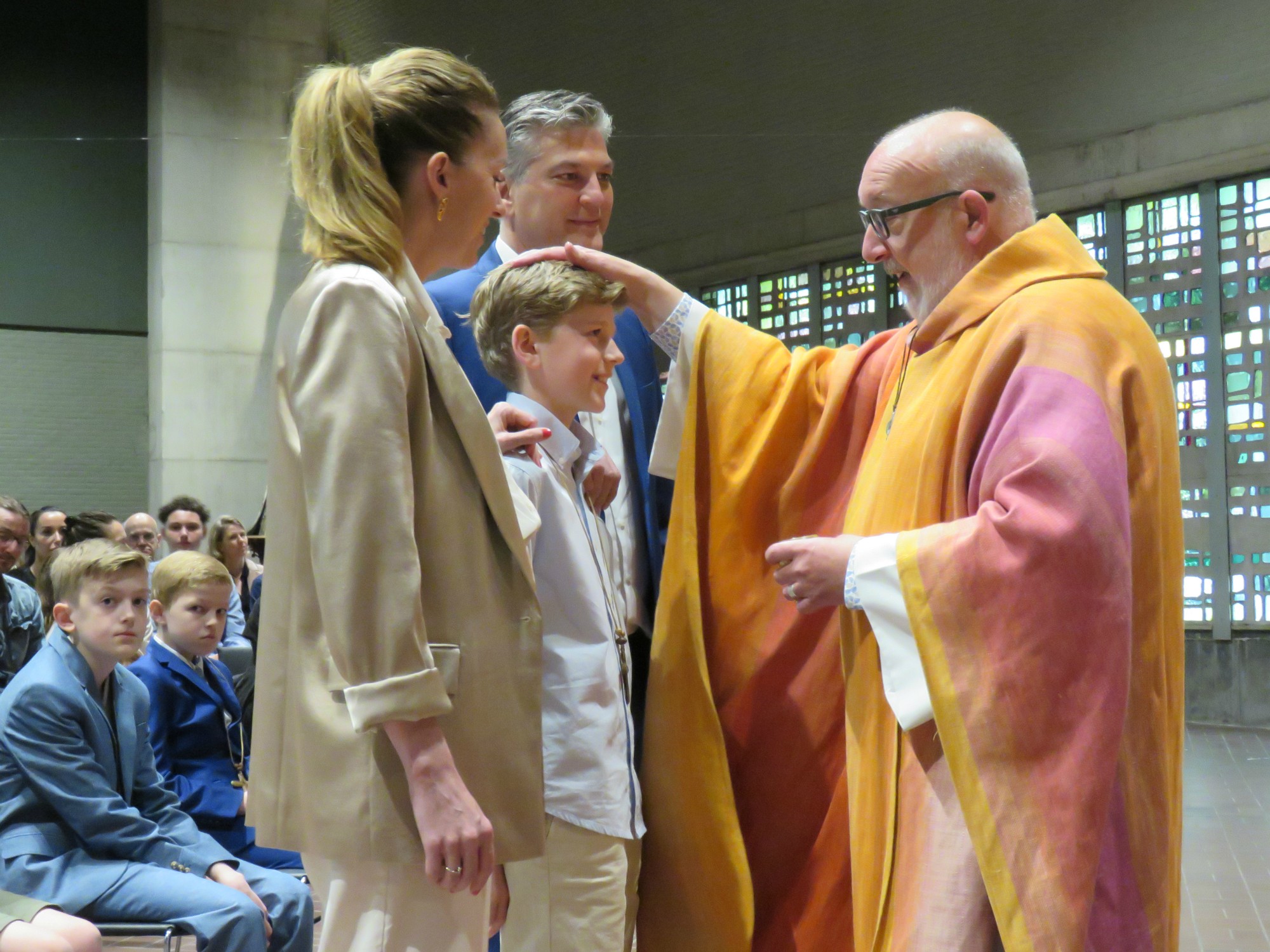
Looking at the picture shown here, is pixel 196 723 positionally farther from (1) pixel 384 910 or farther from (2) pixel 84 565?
(1) pixel 384 910

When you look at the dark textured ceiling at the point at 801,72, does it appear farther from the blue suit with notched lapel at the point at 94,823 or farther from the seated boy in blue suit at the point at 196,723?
the blue suit with notched lapel at the point at 94,823

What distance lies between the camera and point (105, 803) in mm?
3066

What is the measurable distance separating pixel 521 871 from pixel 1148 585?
3.41 feet

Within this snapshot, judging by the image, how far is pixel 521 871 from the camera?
7.00 ft

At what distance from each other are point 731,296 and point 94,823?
29.4ft

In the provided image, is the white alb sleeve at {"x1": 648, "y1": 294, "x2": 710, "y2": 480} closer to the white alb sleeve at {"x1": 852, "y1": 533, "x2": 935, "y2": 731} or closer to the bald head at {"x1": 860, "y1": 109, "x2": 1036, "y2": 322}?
the bald head at {"x1": 860, "y1": 109, "x2": 1036, "y2": 322}

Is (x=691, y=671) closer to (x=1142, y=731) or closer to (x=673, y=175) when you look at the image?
(x=1142, y=731)

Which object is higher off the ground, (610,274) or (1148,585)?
(610,274)

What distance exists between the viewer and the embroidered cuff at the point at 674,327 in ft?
8.59

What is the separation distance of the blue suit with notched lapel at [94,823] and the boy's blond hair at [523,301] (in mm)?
1389

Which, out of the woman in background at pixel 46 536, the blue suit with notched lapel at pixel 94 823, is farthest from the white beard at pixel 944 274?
the woman in background at pixel 46 536

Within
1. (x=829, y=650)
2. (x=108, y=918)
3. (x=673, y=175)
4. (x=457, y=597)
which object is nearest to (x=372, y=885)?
(x=457, y=597)

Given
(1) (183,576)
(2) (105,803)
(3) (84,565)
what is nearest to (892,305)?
(1) (183,576)

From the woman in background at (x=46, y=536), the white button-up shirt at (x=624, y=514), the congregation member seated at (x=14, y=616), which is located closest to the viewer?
the white button-up shirt at (x=624, y=514)
